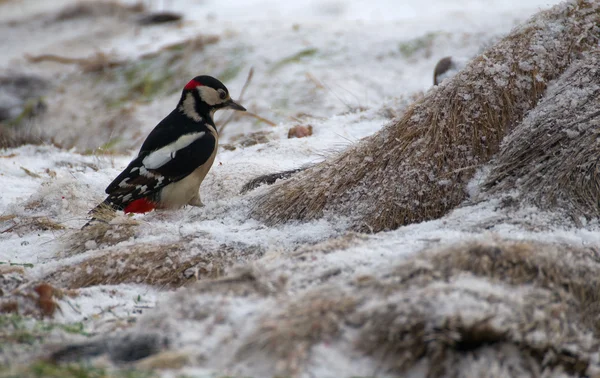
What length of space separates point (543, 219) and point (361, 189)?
1025 mm

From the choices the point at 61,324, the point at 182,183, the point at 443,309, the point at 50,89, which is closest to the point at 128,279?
the point at 61,324

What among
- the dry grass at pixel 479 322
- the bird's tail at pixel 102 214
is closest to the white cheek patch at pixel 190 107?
the bird's tail at pixel 102 214

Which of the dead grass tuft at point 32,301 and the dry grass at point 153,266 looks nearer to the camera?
the dead grass tuft at point 32,301

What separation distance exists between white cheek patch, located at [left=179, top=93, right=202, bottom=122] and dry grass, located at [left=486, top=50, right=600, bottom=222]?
86.5 inches

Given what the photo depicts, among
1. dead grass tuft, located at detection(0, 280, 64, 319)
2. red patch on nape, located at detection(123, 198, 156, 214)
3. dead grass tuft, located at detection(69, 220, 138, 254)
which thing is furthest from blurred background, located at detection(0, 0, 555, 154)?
dead grass tuft, located at detection(0, 280, 64, 319)

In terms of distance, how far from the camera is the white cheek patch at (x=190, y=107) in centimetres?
509

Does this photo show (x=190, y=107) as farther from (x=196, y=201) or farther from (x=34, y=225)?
(x=34, y=225)

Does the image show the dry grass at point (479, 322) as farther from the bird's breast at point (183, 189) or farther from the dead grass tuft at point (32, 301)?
the bird's breast at point (183, 189)

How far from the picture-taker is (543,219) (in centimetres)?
331

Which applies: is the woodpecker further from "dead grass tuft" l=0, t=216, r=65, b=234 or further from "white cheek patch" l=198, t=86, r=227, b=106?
"dead grass tuft" l=0, t=216, r=65, b=234

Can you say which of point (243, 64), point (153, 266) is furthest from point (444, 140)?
point (243, 64)

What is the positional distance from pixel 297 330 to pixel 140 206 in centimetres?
274

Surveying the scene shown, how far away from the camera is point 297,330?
90.4 inches

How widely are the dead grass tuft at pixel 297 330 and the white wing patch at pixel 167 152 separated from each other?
99.0 inches
